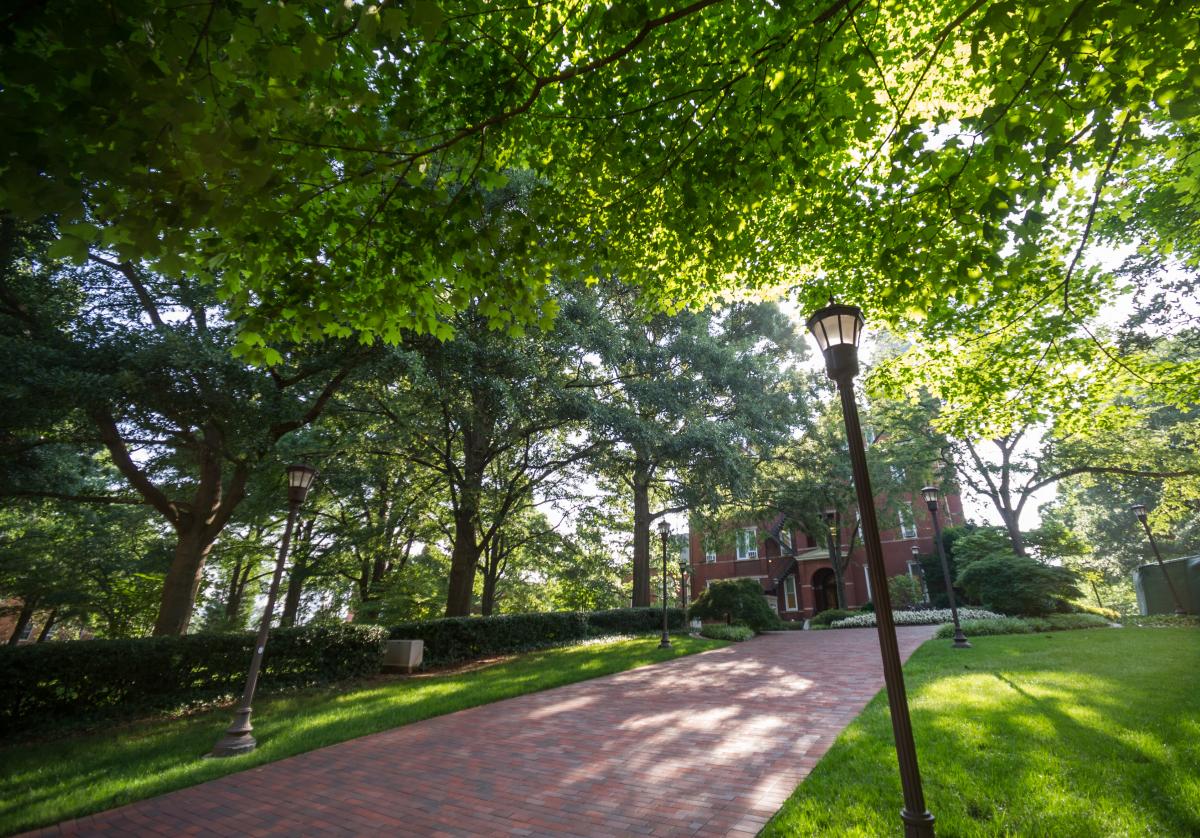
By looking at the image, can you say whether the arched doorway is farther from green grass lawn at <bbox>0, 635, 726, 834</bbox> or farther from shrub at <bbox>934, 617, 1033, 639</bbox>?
green grass lawn at <bbox>0, 635, 726, 834</bbox>

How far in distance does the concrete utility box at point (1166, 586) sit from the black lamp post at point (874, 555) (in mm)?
23623

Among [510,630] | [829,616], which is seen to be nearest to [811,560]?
[829,616]

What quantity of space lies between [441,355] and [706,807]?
10.3 m

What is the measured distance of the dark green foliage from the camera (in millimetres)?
19719

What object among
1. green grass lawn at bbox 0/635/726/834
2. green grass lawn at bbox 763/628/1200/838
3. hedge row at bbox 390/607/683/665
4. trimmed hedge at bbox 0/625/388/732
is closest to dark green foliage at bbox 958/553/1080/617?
hedge row at bbox 390/607/683/665

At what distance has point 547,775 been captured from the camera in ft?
18.4

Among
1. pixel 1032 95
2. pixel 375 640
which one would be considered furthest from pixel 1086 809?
pixel 375 640

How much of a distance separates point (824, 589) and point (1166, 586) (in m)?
16.6

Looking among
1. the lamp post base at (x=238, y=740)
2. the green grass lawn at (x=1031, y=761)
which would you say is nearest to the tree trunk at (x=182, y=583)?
the lamp post base at (x=238, y=740)

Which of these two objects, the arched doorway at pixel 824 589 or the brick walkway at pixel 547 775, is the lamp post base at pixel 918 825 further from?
the arched doorway at pixel 824 589

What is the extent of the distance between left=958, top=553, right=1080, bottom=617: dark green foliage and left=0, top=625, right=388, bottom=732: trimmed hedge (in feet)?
73.1

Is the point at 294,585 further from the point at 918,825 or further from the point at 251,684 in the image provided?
the point at 918,825

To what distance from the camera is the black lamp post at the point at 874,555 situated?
10.9 feet

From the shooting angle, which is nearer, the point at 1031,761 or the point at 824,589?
the point at 1031,761
